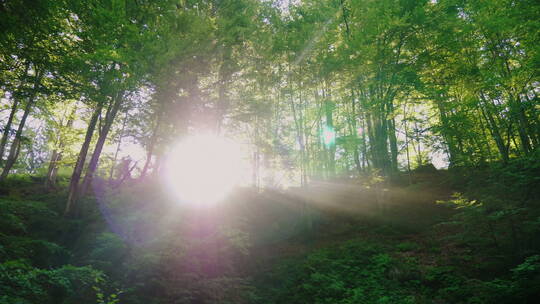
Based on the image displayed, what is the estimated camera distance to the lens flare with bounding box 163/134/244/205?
1327 centimetres

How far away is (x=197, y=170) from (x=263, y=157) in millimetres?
5553

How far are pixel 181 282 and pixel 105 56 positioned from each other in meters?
6.10

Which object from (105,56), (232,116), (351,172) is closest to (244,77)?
(232,116)

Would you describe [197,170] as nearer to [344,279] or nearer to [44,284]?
[44,284]

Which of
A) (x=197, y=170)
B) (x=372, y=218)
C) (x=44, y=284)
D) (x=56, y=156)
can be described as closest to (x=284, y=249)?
(x=372, y=218)

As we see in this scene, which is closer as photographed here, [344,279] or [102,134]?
[344,279]

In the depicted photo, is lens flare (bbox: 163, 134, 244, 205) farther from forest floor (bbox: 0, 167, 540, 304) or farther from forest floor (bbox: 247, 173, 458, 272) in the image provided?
forest floor (bbox: 247, 173, 458, 272)

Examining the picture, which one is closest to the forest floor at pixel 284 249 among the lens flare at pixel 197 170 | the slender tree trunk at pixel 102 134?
the lens flare at pixel 197 170

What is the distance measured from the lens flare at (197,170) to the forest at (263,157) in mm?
104

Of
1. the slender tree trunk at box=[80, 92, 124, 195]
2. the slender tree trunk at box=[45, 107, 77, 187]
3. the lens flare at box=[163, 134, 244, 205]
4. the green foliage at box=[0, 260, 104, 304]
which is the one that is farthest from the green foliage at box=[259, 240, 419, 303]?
the slender tree trunk at box=[45, 107, 77, 187]

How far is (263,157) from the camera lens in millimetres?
18391

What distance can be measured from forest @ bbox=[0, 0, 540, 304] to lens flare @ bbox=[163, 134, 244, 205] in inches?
4.1

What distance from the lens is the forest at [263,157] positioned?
593 cm

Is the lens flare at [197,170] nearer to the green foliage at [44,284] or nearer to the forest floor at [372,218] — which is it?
the forest floor at [372,218]
